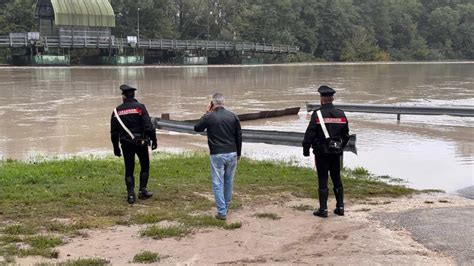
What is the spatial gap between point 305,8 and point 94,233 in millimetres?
113478

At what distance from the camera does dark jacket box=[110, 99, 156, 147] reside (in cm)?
833

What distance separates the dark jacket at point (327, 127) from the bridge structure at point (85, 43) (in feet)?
215

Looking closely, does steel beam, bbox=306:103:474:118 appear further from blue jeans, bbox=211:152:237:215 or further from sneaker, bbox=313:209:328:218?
blue jeans, bbox=211:152:237:215

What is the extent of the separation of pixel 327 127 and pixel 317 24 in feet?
364

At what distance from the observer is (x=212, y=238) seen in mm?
6766

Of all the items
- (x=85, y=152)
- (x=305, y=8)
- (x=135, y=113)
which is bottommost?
(x=85, y=152)

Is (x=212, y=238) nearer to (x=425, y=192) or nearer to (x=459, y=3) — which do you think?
(x=425, y=192)

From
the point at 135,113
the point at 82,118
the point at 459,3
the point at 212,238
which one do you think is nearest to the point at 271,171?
the point at 135,113

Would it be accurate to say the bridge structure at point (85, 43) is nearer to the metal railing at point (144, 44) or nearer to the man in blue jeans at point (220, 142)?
the metal railing at point (144, 44)

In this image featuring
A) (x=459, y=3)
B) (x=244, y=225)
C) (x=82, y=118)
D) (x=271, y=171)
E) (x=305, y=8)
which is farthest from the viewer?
(x=459, y=3)

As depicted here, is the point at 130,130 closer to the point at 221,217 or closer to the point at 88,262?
the point at 221,217

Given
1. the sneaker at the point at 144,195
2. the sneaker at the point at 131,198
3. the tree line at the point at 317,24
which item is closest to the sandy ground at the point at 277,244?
the sneaker at the point at 131,198

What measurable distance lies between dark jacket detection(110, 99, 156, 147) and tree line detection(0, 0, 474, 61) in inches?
3094

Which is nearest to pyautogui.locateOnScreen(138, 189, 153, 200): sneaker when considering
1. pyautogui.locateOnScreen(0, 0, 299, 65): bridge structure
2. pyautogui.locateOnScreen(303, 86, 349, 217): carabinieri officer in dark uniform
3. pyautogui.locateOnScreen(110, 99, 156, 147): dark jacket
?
pyautogui.locateOnScreen(110, 99, 156, 147): dark jacket
